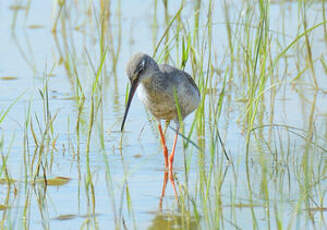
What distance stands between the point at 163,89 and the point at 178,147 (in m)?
0.77

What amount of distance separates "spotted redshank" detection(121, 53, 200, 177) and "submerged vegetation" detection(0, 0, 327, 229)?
18cm

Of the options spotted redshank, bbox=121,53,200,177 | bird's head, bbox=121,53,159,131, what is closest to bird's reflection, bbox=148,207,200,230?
spotted redshank, bbox=121,53,200,177

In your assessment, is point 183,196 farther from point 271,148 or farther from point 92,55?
point 92,55

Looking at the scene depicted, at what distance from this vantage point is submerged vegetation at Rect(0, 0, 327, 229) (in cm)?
500

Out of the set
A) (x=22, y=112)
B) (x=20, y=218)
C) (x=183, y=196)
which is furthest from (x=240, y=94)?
(x=20, y=218)

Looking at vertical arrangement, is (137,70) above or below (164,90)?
above

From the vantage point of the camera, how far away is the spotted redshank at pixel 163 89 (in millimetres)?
6250

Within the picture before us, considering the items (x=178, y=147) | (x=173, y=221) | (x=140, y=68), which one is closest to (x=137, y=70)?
(x=140, y=68)

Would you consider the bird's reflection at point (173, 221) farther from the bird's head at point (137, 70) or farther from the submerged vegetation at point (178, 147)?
the bird's head at point (137, 70)

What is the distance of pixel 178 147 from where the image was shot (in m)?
7.01

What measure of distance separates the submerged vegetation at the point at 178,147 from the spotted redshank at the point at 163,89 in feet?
0.58

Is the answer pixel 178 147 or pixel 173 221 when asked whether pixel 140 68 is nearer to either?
pixel 178 147

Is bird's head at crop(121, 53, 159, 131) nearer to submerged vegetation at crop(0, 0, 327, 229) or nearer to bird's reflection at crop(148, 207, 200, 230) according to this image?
submerged vegetation at crop(0, 0, 327, 229)

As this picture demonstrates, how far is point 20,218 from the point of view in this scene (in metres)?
4.82
